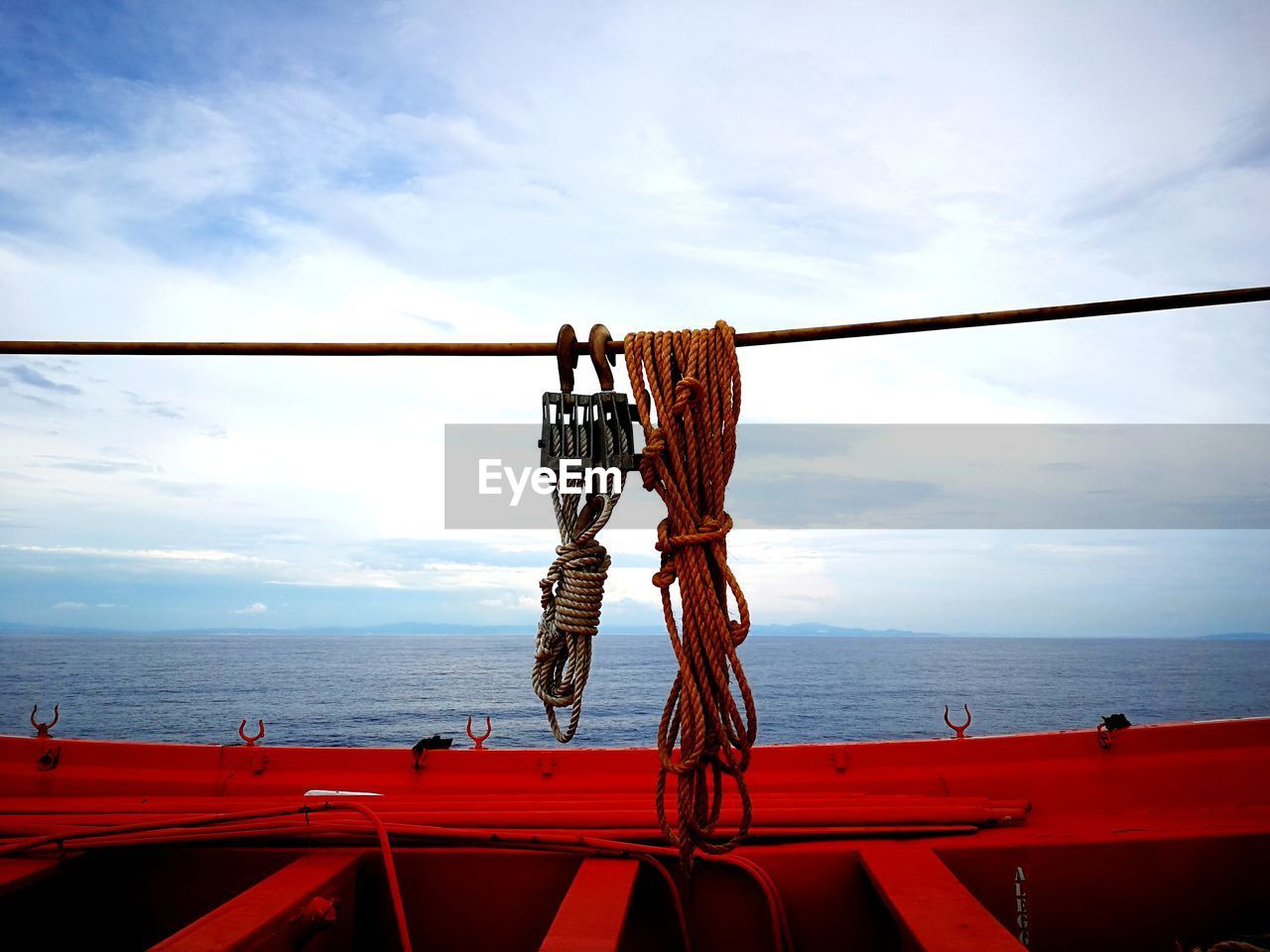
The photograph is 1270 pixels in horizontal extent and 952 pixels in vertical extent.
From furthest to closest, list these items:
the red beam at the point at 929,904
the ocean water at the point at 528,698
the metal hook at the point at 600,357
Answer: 1. the ocean water at the point at 528,698
2. the metal hook at the point at 600,357
3. the red beam at the point at 929,904

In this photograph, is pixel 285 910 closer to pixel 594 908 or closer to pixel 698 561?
pixel 594 908

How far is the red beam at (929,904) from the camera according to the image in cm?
174

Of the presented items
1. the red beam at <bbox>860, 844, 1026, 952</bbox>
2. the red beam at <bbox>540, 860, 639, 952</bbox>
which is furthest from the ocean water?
the red beam at <bbox>860, 844, 1026, 952</bbox>

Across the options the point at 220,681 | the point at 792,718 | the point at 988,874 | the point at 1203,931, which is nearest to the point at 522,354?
the point at 988,874

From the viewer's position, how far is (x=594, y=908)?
2.09 m

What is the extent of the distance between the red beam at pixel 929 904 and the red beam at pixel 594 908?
72 cm

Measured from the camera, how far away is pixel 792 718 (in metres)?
38.4

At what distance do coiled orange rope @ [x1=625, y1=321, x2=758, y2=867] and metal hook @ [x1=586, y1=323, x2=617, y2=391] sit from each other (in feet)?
0.55

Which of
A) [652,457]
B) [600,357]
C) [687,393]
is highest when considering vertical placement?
[600,357]

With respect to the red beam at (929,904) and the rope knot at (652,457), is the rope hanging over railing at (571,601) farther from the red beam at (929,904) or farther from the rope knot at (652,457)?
the red beam at (929,904)

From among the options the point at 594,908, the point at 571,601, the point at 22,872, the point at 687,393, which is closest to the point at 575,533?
the point at 571,601

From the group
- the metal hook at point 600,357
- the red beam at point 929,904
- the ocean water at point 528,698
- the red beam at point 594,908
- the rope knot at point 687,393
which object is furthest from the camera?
the ocean water at point 528,698

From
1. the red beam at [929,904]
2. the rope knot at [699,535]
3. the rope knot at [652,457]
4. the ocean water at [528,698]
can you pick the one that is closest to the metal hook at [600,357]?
the rope knot at [652,457]

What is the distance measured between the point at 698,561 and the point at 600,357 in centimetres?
72
